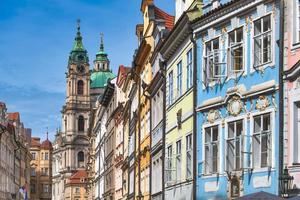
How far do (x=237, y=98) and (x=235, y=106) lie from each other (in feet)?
0.84

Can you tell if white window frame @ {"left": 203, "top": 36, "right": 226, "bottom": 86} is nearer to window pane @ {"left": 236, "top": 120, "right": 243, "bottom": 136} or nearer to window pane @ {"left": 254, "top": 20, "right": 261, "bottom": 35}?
window pane @ {"left": 236, "top": 120, "right": 243, "bottom": 136}

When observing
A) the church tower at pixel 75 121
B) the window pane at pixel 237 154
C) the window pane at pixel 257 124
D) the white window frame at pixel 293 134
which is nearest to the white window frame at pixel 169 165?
the window pane at pixel 237 154

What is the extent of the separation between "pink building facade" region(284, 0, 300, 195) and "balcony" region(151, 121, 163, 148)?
50.4ft

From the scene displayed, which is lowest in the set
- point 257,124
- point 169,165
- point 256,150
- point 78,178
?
point 78,178

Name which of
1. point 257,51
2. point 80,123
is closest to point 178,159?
point 257,51

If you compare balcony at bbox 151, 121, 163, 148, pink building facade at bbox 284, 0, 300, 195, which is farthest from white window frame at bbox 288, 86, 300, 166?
balcony at bbox 151, 121, 163, 148

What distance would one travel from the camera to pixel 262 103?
22219 millimetres

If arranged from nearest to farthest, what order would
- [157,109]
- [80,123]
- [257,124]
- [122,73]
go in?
[257,124]
[157,109]
[122,73]
[80,123]

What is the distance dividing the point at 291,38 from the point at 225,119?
4391mm

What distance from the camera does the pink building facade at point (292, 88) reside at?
20375mm

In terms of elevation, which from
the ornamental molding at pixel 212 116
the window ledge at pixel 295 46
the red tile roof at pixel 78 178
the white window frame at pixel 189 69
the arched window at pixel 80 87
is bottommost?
the red tile roof at pixel 78 178

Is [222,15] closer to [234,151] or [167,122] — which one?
[234,151]

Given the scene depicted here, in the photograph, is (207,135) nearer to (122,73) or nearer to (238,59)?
(238,59)

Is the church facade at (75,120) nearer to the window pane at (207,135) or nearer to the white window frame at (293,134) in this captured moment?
the window pane at (207,135)
